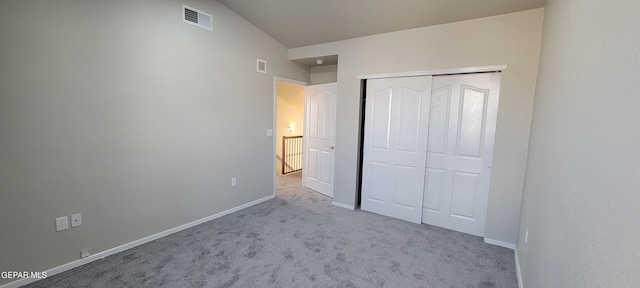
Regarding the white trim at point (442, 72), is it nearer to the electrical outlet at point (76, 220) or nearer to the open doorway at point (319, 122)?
the open doorway at point (319, 122)

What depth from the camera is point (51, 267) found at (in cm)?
215

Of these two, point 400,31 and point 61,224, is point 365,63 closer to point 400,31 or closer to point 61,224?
point 400,31

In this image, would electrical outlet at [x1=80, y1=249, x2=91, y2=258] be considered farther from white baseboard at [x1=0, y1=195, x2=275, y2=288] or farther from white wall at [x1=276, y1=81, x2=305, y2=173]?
white wall at [x1=276, y1=81, x2=305, y2=173]

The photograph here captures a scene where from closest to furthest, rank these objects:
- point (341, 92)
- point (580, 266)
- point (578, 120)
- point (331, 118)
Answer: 1. point (580, 266)
2. point (578, 120)
3. point (341, 92)
4. point (331, 118)

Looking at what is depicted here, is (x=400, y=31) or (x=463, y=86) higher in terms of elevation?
(x=400, y=31)

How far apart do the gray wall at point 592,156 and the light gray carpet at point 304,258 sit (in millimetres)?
834

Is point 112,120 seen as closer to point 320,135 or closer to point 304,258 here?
point 304,258

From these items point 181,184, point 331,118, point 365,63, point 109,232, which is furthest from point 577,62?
point 109,232

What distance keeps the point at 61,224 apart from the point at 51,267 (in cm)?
36

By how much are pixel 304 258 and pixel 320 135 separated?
244 centimetres

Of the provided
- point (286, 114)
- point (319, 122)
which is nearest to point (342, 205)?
point (319, 122)

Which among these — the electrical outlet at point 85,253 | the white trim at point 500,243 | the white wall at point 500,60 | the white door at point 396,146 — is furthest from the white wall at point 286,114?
the white trim at point 500,243

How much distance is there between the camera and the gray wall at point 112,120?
1.97 m

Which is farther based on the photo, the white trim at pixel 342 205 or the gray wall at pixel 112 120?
the white trim at pixel 342 205
